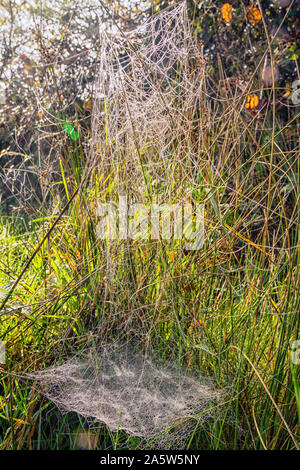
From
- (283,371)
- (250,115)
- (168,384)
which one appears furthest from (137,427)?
(250,115)

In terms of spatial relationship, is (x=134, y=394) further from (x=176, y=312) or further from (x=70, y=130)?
(x=70, y=130)

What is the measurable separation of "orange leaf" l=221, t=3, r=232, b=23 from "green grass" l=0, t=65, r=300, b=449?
147cm

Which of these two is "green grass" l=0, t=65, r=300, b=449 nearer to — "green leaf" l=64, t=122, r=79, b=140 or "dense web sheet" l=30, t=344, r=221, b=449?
"dense web sheet" l=30, t=344, r=221, b=449

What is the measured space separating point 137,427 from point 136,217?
0.75 metres

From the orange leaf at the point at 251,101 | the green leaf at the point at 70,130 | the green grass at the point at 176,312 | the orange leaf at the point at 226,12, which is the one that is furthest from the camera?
the orange leaf at the point at 226,12

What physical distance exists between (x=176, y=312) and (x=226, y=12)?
2.21m

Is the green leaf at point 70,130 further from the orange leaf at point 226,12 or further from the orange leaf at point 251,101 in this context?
the orange leaf at point 226,12

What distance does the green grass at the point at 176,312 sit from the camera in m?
1.14

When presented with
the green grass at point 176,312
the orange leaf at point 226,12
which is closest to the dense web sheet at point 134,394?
the green grass at point 176,312

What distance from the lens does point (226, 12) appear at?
107 inches

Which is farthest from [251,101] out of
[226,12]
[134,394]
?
[134,394]

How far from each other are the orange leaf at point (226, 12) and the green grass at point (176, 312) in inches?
58.0

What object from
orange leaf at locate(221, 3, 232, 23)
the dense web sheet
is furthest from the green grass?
orange leaf at locate(221, 3, 232, 23)

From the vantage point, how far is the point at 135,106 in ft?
5.24
